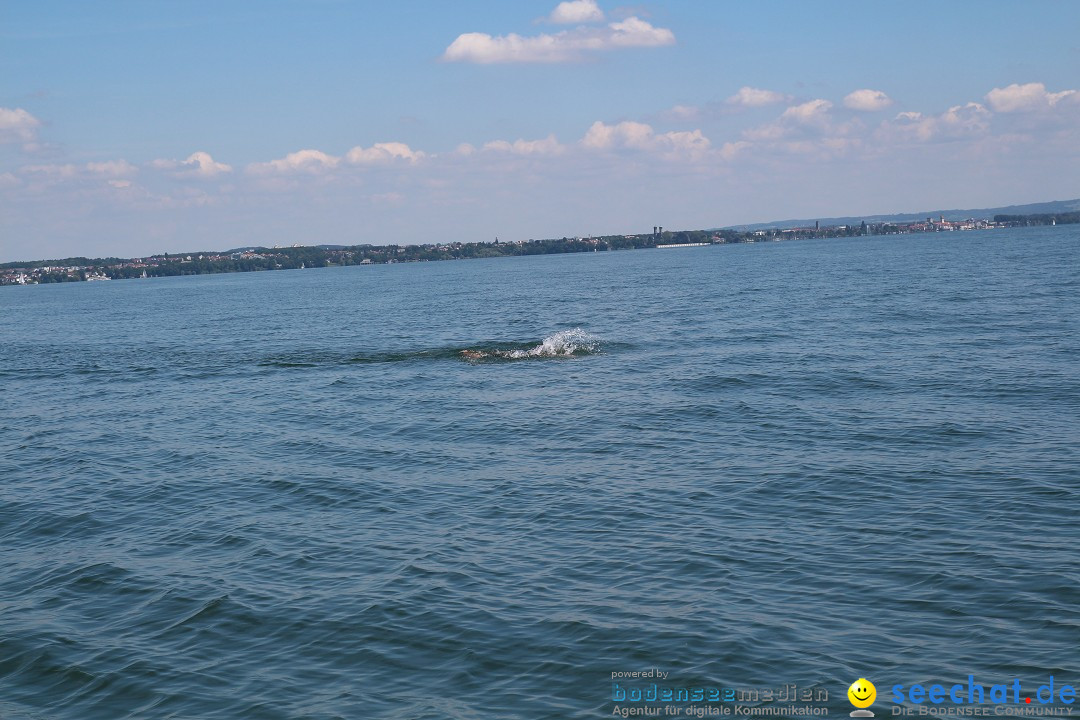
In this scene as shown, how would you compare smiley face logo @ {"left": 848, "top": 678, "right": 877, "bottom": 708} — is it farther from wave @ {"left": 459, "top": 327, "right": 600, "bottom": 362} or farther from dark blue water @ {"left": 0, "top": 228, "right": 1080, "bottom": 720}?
wave @ {"left": 459, "top": 327, "right": 600, "bottom": 362}

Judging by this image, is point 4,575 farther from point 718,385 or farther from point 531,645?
point 718,385

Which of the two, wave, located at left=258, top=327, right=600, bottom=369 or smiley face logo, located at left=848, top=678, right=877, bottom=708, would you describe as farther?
wave, located at left=258, top=327, right=600, bottom=369

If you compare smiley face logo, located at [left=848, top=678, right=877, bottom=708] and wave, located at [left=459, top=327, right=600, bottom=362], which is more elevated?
wave, located at [left=459, top=327, right=600, bottom=362]

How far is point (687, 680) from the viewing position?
13.9 metres

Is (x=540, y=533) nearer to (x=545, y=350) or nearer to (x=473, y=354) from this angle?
(x=545, y=350)

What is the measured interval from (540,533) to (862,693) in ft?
28.9

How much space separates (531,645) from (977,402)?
73.7ft

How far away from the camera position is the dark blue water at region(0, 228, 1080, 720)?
14.5 meters

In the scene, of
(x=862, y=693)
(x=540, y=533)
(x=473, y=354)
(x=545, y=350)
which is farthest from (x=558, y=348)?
(x=862, y=693)
